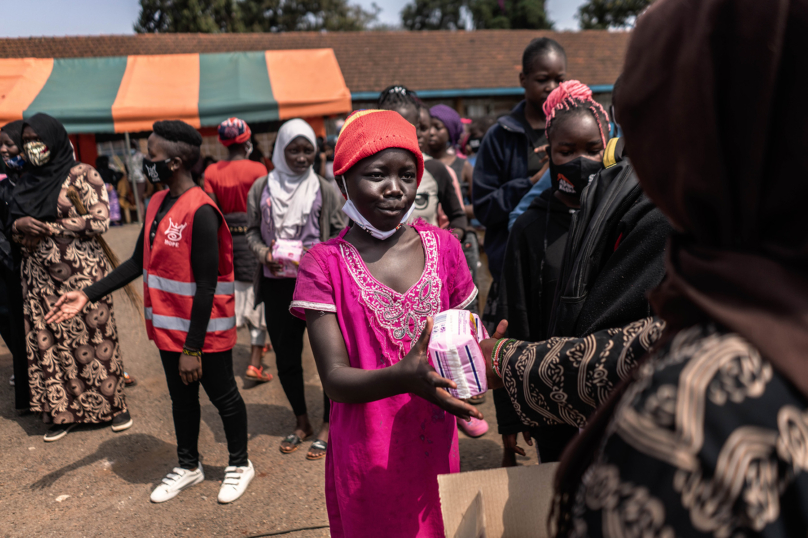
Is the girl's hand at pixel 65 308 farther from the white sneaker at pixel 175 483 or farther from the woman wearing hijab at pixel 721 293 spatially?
the woman wearing hijab at pixel 721 293

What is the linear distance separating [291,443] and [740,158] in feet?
11.8

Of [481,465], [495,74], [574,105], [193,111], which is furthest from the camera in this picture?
[495,74]

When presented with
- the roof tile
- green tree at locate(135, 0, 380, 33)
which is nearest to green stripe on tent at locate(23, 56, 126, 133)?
the roof tile

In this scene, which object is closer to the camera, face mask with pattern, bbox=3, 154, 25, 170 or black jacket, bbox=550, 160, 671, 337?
black jacket, bbox=550, 160, 671, 337

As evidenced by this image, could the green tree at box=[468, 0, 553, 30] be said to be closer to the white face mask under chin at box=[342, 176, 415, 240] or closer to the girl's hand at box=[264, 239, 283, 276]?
the girl's hand at box=[264, 239, 283, 276]

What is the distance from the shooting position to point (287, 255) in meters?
3.65

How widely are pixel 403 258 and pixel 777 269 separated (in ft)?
4.22

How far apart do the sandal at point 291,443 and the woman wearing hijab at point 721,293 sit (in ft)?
10.8

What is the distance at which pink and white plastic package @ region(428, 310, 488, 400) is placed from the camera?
130 cm

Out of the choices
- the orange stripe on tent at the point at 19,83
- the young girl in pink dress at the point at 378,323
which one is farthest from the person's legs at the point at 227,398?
the orange stripe on tent at the point at 19,83

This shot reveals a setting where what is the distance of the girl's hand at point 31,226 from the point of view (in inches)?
150

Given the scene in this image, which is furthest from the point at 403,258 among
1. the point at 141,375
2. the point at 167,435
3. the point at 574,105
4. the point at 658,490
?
the point at 141,375

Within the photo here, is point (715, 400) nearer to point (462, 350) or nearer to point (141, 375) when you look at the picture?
point (462, 350)

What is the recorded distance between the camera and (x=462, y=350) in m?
1.30
